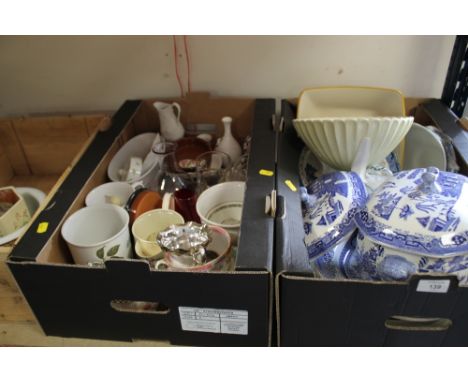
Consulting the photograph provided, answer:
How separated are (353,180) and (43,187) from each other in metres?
0.73

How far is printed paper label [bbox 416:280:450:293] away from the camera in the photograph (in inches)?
17.0

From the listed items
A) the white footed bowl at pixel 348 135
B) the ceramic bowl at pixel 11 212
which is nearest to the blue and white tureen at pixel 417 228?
→ the white footed bowl at pixel 348 135

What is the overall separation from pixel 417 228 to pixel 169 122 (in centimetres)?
57

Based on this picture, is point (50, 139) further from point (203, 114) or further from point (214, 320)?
point (214, 320)

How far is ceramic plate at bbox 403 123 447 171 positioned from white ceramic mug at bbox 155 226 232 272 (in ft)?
1.30

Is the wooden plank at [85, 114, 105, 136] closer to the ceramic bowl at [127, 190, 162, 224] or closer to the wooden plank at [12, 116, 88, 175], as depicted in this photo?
the wooden plank at [12, 116, 88, 175]

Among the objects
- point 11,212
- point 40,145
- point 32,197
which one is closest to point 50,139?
point 40,145

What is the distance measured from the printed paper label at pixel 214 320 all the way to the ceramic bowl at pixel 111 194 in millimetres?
249

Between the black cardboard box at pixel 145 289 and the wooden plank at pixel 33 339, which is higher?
the black cardboard box at pixel 145 289

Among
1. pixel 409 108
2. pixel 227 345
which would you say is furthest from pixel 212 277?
pixel 409 108

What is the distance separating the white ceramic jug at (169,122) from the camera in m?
0.85

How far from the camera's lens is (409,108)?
837 millimetres

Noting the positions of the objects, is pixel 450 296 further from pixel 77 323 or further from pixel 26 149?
pixel 26 149

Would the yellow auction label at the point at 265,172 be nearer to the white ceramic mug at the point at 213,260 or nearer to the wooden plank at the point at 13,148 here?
the white ceramic mug at the point at 213,260
